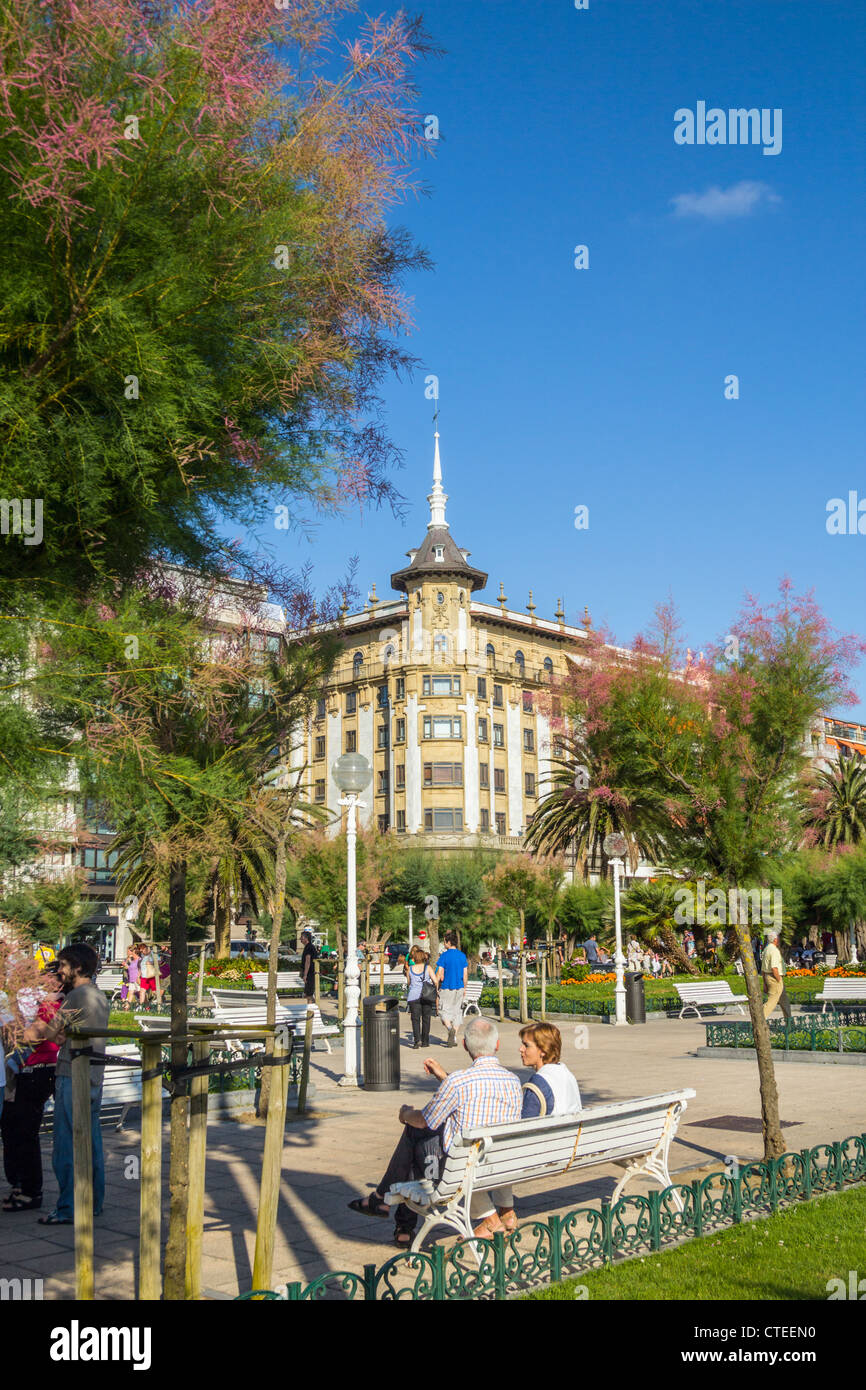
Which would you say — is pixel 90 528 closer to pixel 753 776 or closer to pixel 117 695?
pixel 117 695

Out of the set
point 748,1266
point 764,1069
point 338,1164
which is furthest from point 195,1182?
point 764,1069

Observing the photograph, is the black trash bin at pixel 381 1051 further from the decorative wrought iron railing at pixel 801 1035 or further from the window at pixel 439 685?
the window at pixel 439 685

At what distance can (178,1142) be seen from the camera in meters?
4.65

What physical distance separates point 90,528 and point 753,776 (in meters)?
6.96

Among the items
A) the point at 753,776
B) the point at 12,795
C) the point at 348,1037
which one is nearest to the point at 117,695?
the point at 12,795

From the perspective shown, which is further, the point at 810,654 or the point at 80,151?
the point at 810,654

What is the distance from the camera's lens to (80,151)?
8.80 feet

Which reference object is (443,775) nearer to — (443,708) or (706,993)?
(443,708)

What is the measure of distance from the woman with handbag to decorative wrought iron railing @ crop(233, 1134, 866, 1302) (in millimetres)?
11345

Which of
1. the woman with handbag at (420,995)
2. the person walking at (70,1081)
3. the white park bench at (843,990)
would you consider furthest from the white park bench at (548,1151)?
the white park bench at (843,990)

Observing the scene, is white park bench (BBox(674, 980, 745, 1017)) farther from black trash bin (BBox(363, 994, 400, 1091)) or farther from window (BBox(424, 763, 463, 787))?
window (BBox(424, 763, 463, 787))

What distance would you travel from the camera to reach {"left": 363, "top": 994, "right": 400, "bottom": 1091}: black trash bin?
13.7m

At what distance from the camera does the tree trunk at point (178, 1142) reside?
446cm

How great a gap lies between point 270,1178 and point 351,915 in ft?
34.8
